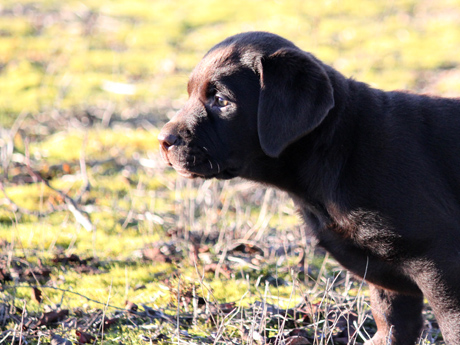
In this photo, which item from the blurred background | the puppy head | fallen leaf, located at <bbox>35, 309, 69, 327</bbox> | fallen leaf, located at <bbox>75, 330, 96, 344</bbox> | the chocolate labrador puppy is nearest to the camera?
the chocolate labrador puppy

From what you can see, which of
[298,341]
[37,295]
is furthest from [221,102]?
[37,295]

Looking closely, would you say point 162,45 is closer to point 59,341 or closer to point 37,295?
point 37,295

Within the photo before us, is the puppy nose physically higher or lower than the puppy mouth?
higher

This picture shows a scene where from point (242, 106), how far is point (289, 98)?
309 mm

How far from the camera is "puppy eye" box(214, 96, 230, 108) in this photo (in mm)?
3359

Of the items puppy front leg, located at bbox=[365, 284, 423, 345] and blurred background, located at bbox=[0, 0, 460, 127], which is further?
blurred background, located at bbox=[0, 0, 460, 127]

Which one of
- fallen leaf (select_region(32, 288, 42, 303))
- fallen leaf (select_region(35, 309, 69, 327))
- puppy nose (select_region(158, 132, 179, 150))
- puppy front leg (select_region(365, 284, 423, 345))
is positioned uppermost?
puppy nose (select_region(158, 132, 179, 150))

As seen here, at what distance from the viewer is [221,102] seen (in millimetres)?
3387

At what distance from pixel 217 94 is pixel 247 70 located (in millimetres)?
223

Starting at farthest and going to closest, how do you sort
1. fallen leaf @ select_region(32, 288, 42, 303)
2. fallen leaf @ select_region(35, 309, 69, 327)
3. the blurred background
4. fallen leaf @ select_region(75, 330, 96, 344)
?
1. the blurred background
2. fallen leaf @ select_region(32, 288, 42, 303)
3. fallen leaf @ select_region(35, 309, 69, 327)
4. fallen leaf @ select_region(75, 330, 96, 344)

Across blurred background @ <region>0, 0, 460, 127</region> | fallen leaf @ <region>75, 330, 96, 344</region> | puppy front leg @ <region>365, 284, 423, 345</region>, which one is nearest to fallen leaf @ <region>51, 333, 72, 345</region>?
fallen leaf @ <region>75, 330, 96, 344</region>

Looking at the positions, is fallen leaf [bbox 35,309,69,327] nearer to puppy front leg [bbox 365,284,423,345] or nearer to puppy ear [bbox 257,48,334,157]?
puppy ear [bbox 257,48,334,157]

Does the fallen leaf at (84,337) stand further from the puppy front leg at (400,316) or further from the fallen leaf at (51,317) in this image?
the puppy front leg at (400,316)

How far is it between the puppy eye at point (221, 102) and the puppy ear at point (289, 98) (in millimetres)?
219
